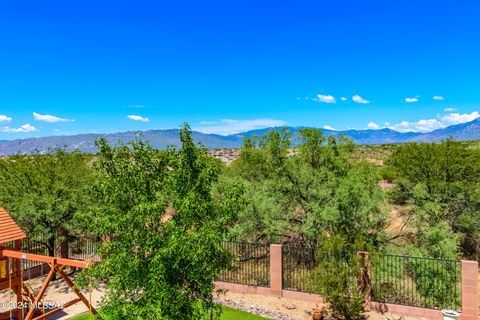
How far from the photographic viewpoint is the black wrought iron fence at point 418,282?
551 inches

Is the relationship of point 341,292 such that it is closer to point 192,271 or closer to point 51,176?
point 192,271

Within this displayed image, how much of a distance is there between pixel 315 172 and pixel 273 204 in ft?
11.7

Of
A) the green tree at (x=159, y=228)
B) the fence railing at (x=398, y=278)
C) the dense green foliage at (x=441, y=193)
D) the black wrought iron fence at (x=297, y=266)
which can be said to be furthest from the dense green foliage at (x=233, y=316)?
the dense green foliage at (x=441, y=193)

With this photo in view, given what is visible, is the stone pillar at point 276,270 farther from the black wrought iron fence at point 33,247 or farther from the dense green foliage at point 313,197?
the black wrought iron fence at point 33,247

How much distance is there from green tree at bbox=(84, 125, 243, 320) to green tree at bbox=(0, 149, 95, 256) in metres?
9.65

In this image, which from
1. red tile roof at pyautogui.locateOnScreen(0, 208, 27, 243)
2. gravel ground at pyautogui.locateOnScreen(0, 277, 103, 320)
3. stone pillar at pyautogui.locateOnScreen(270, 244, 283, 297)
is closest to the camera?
red tile roof at pyautogui.locateOnScreen(0, 208, 27, 243)

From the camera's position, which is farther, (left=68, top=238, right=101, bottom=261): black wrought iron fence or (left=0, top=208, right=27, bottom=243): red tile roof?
(left=68, top=238, right=101, bottom=261): black wrought iron fence

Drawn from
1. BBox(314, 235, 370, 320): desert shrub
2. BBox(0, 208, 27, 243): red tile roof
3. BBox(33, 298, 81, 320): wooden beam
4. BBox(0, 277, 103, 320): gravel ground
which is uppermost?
BBox(0, 208, 27, 243): red tile roof

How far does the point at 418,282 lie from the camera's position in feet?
46.7

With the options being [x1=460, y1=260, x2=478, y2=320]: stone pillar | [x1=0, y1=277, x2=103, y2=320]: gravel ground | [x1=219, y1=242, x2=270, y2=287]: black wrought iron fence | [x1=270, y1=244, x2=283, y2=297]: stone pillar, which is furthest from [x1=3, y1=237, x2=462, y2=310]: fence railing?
[x1=0, y1=277, x2=103, y2=320]: gravel ground

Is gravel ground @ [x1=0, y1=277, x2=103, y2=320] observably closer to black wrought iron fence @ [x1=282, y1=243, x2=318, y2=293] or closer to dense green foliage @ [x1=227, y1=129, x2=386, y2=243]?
dense green foliage @ [x1=227, y1=129, x2=386, y2=243]

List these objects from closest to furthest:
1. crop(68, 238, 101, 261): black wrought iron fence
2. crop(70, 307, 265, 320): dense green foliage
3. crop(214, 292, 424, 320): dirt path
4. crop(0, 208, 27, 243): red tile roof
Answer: crop(0, 208, 27, 243): red tile roof → crop(70, 307, 265, 320): dense green foliage → crop(214, 292, 424, 320): dirt path → crop(68, 238, 101, 261): black wrought iron fence

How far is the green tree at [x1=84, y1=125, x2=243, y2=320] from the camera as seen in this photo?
7.22 metres

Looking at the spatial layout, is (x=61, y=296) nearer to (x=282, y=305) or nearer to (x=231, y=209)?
(x=282, y=305)
